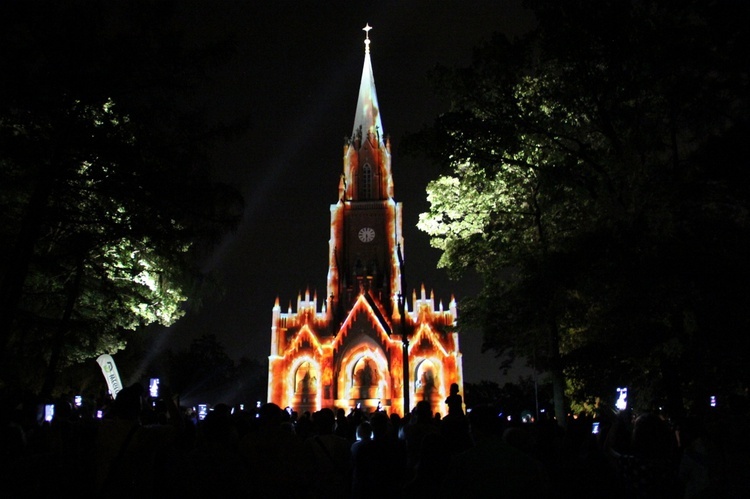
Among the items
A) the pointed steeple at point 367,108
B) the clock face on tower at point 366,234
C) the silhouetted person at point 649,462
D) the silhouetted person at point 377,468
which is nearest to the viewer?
the silhouetted person at point 649,462

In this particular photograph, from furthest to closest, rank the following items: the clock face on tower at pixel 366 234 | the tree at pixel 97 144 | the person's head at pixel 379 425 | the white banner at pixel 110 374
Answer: the clock face on tower at pixel 366 234, the white banner at pixel 110 374, the tree at pixel 97 144, the person's head at pixel 379 425

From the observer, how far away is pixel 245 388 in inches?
3103

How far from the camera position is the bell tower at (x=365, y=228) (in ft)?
174

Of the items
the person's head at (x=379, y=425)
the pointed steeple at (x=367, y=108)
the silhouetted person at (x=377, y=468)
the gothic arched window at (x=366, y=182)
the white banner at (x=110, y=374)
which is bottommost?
the silhouetted person at (x=377, y=468)

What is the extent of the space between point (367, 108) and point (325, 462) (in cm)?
6296

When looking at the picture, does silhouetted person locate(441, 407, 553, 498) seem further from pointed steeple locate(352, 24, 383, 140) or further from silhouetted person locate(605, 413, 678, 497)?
pointed steeple locate(352, 24, 383, 140)

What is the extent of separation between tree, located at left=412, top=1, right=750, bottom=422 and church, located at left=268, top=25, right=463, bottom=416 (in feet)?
90.1

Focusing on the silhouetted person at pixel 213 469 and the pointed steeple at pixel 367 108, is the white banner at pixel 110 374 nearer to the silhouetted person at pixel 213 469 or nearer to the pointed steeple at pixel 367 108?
the silhouetted person at pixel 213 469

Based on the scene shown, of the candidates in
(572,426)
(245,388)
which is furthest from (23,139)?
(245,388)

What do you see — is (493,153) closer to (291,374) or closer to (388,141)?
(291,374)

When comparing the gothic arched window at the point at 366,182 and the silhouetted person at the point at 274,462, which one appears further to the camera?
the gothic arched window at the point at 366,182

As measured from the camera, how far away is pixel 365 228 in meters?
→ 56.2

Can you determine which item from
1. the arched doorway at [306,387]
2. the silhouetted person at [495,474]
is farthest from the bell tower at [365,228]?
the silhouetted person at [495,474]

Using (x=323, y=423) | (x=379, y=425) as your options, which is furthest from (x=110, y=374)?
(x=379, y=425)
